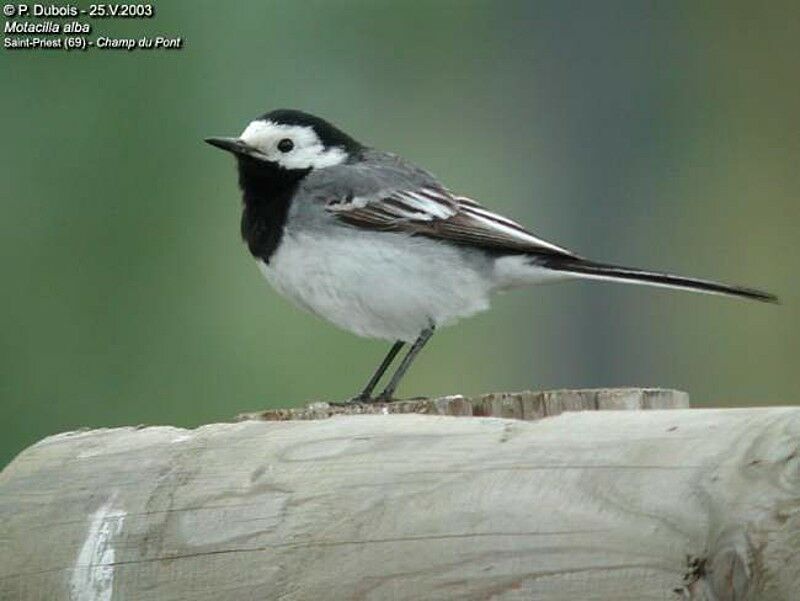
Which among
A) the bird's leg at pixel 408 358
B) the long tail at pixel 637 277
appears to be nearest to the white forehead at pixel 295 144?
the bird's leg at pixel 408 358

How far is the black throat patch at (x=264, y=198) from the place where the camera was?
5832 millimetres

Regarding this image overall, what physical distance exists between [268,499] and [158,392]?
5.28 meters

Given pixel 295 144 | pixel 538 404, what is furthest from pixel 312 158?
pixel 538 404

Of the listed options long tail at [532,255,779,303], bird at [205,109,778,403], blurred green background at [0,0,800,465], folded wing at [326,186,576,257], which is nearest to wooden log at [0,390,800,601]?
long tail at [532,255,779,303]

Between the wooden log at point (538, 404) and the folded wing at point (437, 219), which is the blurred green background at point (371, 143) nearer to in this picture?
the folded wing at point (437, 219)

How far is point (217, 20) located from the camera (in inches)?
377

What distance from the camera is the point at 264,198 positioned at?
5941mm

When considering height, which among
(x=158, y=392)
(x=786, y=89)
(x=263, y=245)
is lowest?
(x=158, y=392)

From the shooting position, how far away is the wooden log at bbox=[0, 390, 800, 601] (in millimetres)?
2844

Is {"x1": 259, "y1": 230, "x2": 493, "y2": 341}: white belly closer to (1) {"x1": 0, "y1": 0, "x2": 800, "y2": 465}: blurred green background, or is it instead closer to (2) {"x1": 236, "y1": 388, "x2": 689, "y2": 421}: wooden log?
(2) {"x1": 236, "y1": 388, "x2": 689, "y2": 421}: wooden log

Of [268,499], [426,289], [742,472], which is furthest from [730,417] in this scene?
[426,289]

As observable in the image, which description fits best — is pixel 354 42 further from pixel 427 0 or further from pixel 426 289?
pixel 426 289

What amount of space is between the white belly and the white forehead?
0.30 meters

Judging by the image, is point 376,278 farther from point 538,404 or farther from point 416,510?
point 416,510
